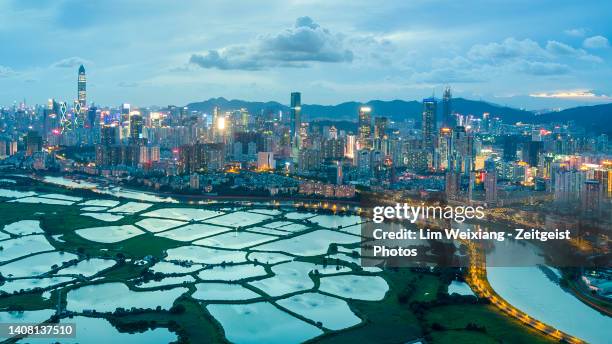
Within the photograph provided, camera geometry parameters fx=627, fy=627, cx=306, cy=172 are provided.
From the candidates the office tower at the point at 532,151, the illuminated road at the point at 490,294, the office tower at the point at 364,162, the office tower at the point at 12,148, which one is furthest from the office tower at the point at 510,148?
the office tower at the point at 12,148

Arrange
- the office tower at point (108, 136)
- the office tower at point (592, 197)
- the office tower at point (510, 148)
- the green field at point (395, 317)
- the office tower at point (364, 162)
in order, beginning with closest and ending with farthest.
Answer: the green field at point (395, 317) < the office tower at point (592, 197) < the office tower at point (364, 162) < the office tower at point (510, 148) < the office tower at point (108, 136)

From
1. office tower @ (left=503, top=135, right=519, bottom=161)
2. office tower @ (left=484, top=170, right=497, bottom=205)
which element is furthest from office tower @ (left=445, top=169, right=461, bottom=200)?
office tower @ (left=503, top=135, right=519, bottom=161)

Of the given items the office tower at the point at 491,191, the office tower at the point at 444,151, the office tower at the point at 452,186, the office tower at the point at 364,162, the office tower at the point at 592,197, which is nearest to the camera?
the office tower at the point at 592,197

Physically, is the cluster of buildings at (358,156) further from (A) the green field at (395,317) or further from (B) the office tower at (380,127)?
(A) the green field at (395,317)

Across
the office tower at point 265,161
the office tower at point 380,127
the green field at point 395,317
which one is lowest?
the green field at point 395,317

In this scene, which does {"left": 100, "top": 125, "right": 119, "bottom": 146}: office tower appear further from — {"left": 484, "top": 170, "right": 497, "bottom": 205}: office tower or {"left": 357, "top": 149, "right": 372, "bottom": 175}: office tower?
{"left": 484, "top": 170, "right": 497, "bottom": 205}: office tower

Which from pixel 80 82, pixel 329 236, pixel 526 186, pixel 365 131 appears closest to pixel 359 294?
pixel 329 236

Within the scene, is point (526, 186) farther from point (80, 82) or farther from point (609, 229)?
point (80, 82)
